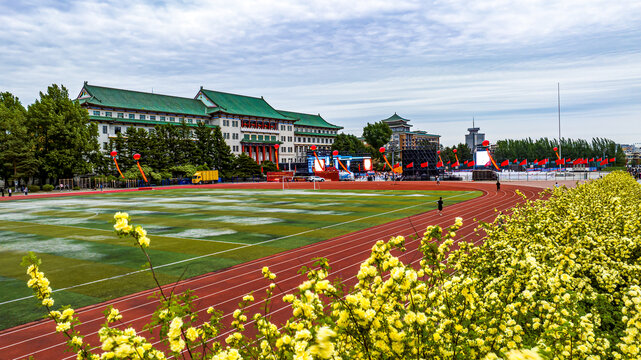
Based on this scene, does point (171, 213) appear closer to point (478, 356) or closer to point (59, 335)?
point (59, 335)

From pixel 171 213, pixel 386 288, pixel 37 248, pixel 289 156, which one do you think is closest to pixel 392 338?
pixel 386 288

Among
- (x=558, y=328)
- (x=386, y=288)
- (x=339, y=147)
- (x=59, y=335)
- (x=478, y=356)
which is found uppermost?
(x=339, y=147)

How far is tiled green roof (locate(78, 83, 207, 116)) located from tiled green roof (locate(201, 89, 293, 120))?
346cm

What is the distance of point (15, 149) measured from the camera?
55.3m

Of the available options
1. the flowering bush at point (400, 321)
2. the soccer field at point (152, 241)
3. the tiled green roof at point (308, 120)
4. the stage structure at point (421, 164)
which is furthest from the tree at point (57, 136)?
the flowering bush at point (400, 321)

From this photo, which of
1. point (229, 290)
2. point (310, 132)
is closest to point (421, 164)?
point (310, 132)

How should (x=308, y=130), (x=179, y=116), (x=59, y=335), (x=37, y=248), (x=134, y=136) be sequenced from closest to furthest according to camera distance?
(x=59, y=335) < (x=37, y=248) < (x=134, y=136) < (x=179, y=116) < (x=308, y=130)

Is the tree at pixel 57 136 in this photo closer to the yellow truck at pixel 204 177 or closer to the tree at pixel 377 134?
the yellow truck at pixel 204 177

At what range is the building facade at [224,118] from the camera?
74938 mm

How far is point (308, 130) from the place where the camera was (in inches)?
4820

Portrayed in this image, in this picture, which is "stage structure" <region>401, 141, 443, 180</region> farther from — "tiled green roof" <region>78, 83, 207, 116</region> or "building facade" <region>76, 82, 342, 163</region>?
"tiled green roof" <region>78, 83, 207, 116</region>

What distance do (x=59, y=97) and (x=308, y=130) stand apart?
71.0 meters

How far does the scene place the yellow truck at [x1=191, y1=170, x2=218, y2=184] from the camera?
7475cm

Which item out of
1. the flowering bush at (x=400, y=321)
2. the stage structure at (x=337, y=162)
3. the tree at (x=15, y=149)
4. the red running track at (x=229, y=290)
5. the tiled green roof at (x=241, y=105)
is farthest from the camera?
the tiled green roof at (x=241, y=105)
